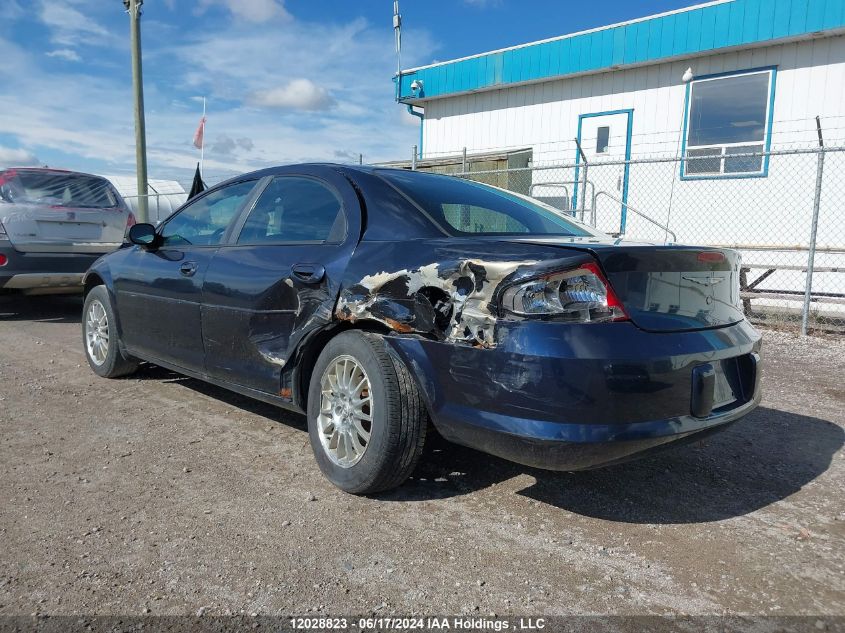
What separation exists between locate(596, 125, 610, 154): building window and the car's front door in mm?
9692

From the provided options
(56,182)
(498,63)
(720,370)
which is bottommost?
(720,370)

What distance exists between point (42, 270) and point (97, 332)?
2.91 m

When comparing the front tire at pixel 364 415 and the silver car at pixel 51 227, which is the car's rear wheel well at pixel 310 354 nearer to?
the front tire at pixel 364 415

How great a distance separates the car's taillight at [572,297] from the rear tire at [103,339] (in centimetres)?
352

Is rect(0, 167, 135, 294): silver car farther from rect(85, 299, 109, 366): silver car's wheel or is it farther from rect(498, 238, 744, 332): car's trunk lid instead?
rect(498, 238, 744, 332): car's trunk lid

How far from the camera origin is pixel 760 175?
10.4 metres

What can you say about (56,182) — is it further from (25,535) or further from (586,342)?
(586,342)

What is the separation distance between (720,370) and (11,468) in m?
3.33

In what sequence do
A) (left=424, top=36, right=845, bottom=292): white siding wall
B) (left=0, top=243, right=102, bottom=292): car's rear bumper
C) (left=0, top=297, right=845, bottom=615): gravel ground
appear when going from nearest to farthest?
(left=0, top=297, right=845, bottom=615): gravel ground → (left=0, top=243, right=102, bottom=292): car's rear bumper → (left=424, top=36, right=845, bottom=292): white siding wall

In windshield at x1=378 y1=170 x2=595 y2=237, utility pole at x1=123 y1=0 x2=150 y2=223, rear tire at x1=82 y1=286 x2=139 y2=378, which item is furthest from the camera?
utility pole at x1=123 y1=0 x2=150 y2=223

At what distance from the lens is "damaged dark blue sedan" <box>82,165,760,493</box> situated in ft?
7.84

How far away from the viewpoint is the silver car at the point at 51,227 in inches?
287

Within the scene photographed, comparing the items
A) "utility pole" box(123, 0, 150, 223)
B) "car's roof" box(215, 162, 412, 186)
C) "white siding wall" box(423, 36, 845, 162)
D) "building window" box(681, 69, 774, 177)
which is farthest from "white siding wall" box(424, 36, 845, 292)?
"car's roof" box(215, 162, 412, 186)

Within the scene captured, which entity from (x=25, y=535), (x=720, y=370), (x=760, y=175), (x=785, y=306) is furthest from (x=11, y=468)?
(x=760, y=175)
